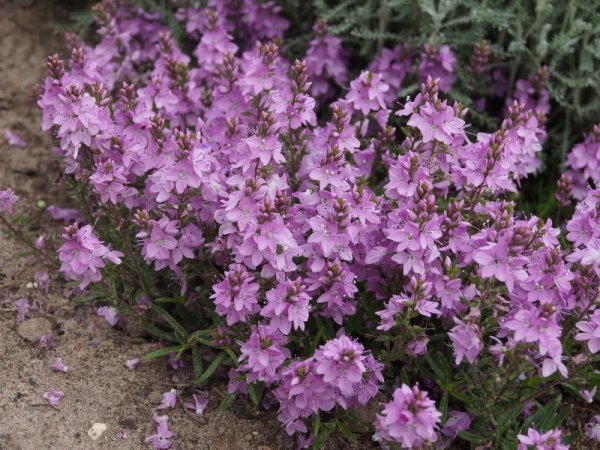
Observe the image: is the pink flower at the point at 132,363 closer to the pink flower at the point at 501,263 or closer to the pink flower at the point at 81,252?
the pink flower at the point at 81,252

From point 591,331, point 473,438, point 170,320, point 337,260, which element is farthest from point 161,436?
point 591,331

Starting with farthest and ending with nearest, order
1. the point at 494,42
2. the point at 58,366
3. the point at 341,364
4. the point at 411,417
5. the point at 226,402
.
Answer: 1. the point at 494,42
2. the point at 58,366
3. the point at 226,402
4. the point at 341,364
5. the point at 411,417

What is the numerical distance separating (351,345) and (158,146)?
127 centimetres

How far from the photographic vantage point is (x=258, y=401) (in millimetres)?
3508

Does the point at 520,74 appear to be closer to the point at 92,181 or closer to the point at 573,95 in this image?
A: the point at 573,95

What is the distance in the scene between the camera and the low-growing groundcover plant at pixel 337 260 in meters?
3.11

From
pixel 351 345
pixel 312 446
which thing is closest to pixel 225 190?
pixel 351 345

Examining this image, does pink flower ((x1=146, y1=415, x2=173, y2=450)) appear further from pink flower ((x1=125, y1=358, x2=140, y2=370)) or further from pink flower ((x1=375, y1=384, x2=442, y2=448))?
pink flower ((x1=375, y1=384, x2=442, y2=448))

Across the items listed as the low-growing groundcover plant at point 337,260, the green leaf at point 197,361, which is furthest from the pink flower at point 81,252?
the green leaf at point 197,361

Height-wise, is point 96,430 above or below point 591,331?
below

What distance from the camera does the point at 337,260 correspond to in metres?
3.20

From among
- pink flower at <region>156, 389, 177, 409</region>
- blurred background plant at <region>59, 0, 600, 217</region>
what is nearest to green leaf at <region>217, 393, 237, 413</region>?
pink flower at <region>156, 389, 177, 409</region>

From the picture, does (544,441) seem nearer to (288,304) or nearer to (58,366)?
(288,304)

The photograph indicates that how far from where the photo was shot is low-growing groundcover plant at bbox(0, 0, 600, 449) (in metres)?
3.11
